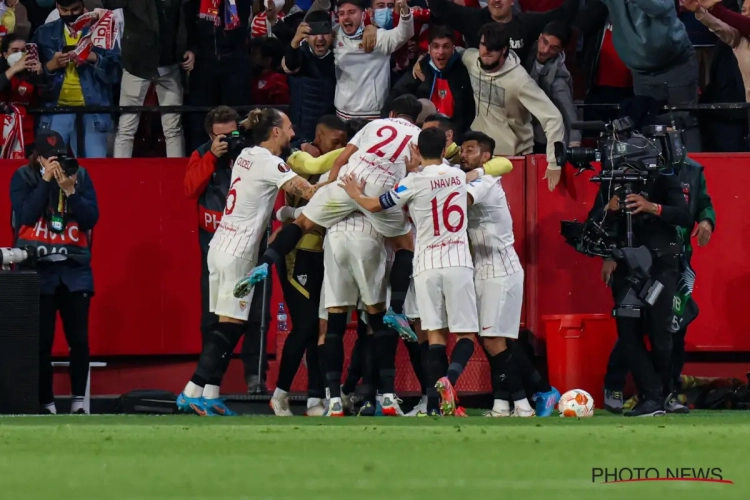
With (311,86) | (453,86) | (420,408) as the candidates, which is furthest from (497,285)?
(311,86)

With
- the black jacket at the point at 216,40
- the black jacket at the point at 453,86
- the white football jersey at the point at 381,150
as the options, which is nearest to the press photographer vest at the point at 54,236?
the black jacket at the point at 216,40

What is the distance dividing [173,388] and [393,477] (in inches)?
223

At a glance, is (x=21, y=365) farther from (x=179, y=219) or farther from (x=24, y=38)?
(x=24, y=38)

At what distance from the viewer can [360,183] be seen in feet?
30.9

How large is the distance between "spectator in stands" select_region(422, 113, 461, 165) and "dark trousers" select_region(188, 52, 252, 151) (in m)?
2.62

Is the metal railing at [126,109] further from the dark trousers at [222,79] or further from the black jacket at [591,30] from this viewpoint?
the black jacket at [591,30]

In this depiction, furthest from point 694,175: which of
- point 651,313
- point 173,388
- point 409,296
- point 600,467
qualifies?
point 173,388

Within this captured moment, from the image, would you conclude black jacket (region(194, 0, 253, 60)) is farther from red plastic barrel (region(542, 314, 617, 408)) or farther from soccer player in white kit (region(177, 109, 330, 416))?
red plastic barrel (region(542, 314, 617, 408))

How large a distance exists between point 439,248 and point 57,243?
3.21 meters

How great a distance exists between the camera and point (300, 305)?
9.74m

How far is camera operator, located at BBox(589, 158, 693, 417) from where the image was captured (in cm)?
928

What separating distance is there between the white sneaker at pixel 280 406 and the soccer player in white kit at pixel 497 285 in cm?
152

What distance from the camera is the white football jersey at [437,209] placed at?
9.05 meters

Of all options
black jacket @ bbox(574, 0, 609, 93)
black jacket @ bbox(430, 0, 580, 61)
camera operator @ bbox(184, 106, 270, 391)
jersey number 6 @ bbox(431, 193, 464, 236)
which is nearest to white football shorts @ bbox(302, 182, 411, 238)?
jersey number 6 @ bbox(431, 193, 464, 236)
